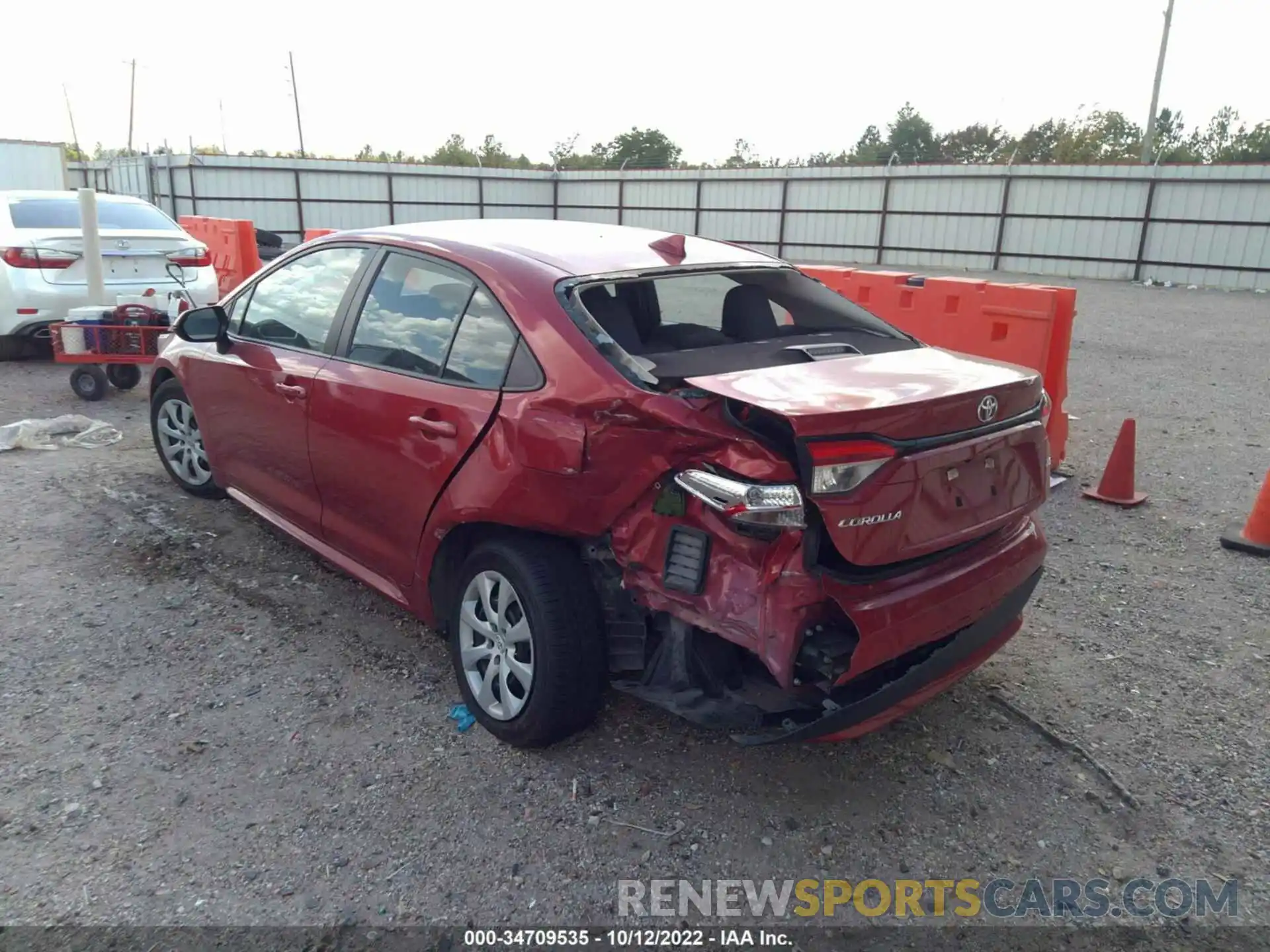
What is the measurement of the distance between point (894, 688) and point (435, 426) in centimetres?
171

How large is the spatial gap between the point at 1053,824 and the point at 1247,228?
21386 mm

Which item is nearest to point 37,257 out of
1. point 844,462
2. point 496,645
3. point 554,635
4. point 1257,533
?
point 496,645

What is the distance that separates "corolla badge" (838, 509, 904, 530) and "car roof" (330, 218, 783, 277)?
1.31m

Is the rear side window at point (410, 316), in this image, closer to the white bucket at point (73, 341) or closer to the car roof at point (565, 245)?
the car roof at point (565, 245)

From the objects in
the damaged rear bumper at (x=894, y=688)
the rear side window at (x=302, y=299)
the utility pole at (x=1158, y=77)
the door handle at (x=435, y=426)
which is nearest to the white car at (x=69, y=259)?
the rear side window at (x=302, y=299)

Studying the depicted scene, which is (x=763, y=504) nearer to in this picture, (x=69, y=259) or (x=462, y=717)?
(x=462, y=717)

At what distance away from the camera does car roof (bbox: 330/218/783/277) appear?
10.9ft

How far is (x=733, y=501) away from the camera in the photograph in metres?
2.51

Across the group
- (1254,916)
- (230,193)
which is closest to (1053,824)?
(1254,916)

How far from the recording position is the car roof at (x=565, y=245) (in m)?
3.31

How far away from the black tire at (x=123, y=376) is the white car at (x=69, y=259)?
72cm

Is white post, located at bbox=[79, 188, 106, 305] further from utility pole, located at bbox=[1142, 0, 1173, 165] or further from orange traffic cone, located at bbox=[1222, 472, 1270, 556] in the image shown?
utility pole, located at bbox=[1142, 0, 1173, 165]

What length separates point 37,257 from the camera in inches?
320

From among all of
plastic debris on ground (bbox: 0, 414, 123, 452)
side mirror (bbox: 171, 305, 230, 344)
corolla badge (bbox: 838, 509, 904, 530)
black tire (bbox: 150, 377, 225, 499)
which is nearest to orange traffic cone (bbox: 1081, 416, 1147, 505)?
corolla badge (bbox: 838, 509, 904, 530)
